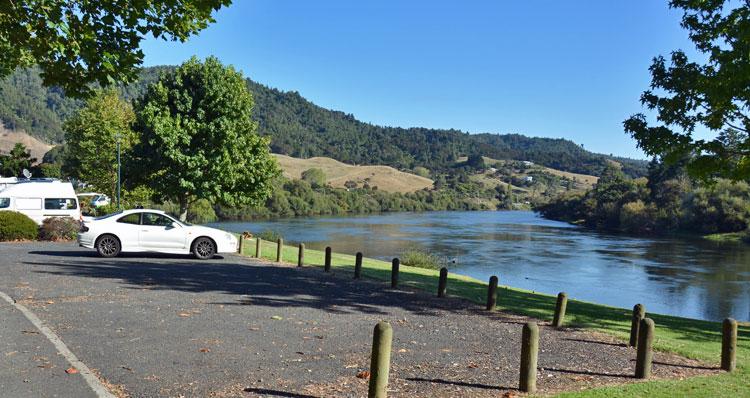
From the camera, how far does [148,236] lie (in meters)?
18.1

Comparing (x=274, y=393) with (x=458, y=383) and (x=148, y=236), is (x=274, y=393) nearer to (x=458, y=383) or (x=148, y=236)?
(x=458, y=383)

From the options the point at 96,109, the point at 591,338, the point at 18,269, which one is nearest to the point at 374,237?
the point at 96,109

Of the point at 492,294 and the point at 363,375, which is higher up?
the point at 492,294

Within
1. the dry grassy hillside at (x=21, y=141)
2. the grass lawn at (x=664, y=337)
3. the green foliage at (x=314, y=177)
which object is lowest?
the grass lawn at (x=664, y=337)

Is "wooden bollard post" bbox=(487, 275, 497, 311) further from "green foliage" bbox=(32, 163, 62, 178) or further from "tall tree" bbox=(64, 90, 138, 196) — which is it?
"green foliage" bbox=(32, 163, 62, 178)

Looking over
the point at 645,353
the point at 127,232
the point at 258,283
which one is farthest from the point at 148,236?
the point at 645,353

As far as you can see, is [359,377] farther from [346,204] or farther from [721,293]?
[346,204]

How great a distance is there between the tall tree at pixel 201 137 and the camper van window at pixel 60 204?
409 cm

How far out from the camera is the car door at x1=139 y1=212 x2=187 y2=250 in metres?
18.1

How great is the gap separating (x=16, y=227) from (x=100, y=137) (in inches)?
620

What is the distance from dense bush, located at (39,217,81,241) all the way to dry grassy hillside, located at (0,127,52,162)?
167114 millimetres

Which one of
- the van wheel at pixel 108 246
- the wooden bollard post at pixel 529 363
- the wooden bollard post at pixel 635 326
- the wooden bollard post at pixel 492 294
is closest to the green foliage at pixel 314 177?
the van wheel at pixel 108 246

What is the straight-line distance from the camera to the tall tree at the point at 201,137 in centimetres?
2709

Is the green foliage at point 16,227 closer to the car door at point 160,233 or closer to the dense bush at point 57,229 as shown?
the dense bush at point 57,229
